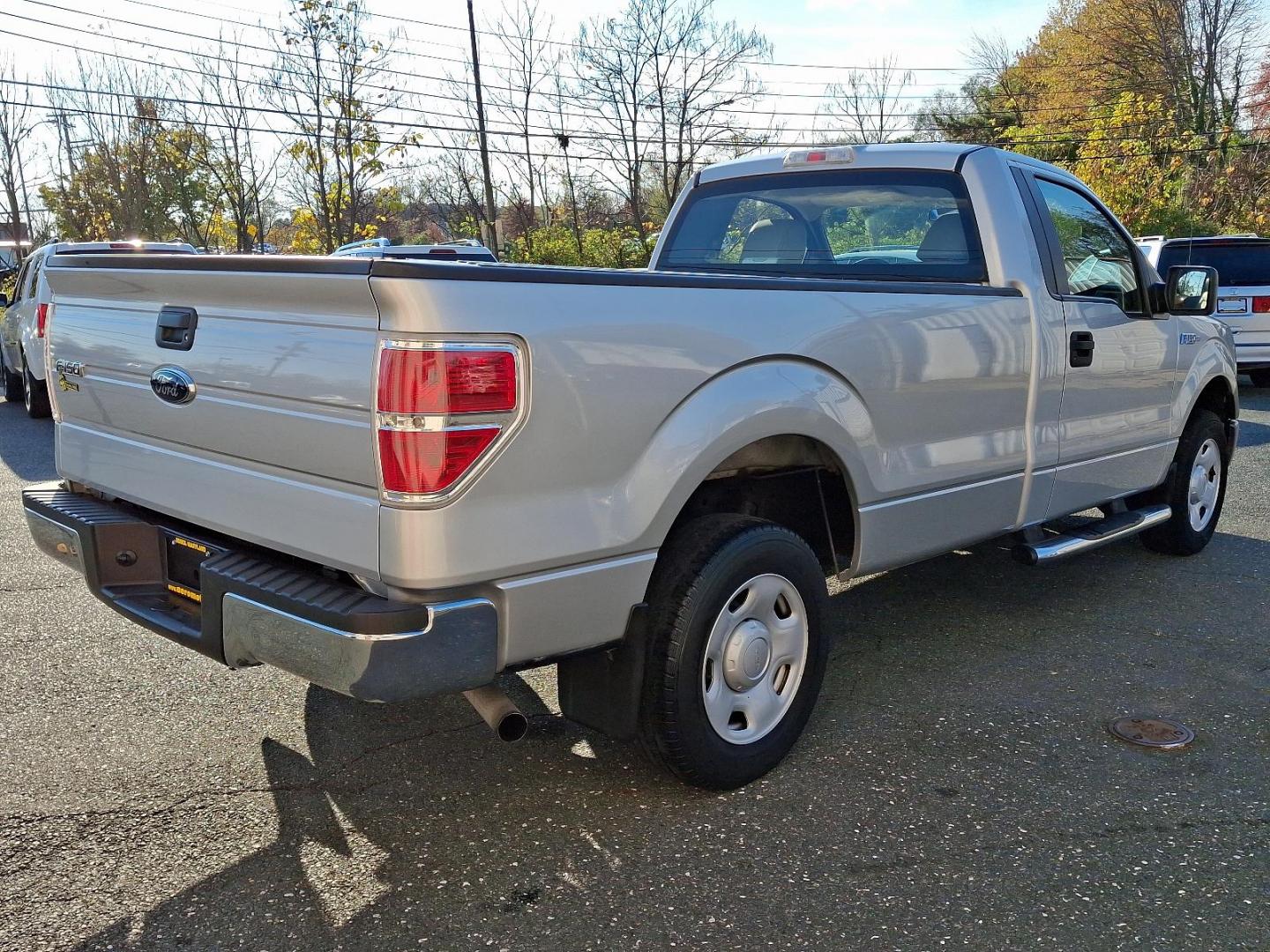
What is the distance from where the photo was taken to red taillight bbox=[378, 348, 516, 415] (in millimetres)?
2455

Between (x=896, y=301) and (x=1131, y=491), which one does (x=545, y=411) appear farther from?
(x=1131, y=491)

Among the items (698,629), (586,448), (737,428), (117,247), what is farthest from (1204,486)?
(117,247)

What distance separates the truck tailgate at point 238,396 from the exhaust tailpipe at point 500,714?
0.54 meters

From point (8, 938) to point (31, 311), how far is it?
11359 mm

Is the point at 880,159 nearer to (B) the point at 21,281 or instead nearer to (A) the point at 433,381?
(A) the point at 433,381

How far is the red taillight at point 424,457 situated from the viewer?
2.48 meters

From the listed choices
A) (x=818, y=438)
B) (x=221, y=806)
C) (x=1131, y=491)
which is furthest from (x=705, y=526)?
(x=1131, y=491)

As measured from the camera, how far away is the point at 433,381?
2.46 metres

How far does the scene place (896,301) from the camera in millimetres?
3686

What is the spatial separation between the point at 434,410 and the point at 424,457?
4.2 inches

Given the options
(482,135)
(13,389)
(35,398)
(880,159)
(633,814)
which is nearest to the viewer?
(633,814)

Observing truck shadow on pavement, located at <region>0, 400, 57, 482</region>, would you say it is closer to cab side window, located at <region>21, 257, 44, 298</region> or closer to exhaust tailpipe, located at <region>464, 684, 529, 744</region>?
cab side window, located at <region>21, 257, 44, 298</region>

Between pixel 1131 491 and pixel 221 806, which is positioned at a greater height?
pixel 1131 491

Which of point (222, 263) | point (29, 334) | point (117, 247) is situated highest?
point (117, 247)
